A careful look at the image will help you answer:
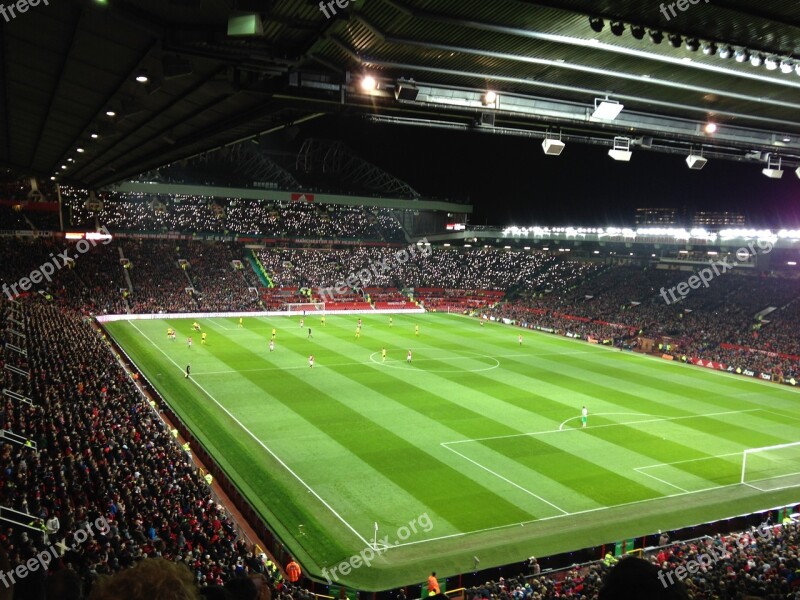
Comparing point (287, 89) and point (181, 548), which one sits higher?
point (287, 89)

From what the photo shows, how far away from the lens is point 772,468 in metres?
24.9

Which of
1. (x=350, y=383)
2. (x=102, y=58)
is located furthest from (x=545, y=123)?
(x=350, y=383)

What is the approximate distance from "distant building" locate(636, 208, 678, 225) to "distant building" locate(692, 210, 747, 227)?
3441 mm

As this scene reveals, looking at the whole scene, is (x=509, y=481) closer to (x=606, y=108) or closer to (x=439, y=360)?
(x=606, y=108)

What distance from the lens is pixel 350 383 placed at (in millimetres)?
36406

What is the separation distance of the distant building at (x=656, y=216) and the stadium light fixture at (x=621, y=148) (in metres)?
64.9

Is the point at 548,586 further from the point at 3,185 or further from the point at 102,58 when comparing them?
the point at 3,185

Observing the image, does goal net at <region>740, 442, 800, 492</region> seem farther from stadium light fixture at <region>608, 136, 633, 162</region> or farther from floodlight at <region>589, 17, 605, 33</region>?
floodlight at <region>589, 17, 605, 33</region>

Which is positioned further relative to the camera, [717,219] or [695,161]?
[717,219]

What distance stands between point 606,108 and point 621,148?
2.87 m

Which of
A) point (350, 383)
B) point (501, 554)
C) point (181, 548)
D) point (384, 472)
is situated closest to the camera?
point (181, 548)

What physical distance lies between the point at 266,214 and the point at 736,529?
83.8 metres

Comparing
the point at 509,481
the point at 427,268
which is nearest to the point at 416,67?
the point at 509,481

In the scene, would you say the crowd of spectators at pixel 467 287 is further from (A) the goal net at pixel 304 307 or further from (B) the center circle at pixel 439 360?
(B) the center circle at pixel 439 360
